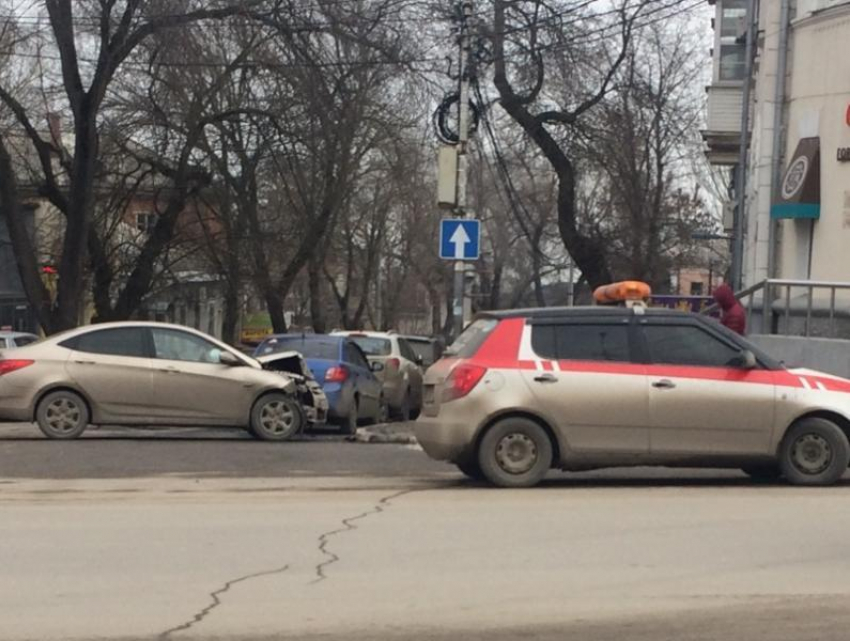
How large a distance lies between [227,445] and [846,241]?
10.8m

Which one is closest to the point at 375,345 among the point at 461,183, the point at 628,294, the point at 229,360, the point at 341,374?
the point at 461,183

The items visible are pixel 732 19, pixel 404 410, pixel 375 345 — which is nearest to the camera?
pixel 404 410

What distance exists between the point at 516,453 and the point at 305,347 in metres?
8.40

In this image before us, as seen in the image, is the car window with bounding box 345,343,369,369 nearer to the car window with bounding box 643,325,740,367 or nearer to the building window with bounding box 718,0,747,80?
the car window with bounding box 643,325,740,367

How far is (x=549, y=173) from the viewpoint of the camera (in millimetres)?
41688

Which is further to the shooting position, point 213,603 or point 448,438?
point 448,438

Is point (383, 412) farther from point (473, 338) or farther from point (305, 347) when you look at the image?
point (473, 338)

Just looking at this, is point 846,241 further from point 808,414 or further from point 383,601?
point 383,601

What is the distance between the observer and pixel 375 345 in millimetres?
24141

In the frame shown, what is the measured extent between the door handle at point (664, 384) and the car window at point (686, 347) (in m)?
0.20

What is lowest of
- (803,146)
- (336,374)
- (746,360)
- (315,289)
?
(336,374)

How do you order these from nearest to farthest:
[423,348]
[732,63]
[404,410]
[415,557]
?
[415,557], [404,410], [423,348], [732,63]

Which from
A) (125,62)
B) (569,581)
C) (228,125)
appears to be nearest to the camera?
(569,581)

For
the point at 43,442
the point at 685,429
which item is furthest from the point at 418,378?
the point at 685,429
